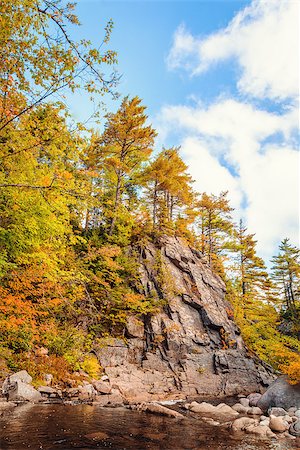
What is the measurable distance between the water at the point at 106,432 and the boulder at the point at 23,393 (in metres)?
0.68

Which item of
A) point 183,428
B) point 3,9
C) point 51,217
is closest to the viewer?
point 3,9

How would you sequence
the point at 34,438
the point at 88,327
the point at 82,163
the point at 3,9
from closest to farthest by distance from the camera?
the point at 3,9 < the point at 34,438 < the point at 88,327 < the point at 82,163

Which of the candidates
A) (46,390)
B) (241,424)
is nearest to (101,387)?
(46,390)

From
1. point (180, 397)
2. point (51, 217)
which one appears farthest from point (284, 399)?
point (51, 217)

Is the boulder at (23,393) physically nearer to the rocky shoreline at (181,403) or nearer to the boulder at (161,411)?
the rocky shoreline at (181,403)

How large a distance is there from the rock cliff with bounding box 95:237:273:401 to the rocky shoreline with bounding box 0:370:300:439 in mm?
1428

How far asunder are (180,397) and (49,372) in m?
6.64

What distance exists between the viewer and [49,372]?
454 inches

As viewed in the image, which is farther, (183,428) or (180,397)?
(180,397)

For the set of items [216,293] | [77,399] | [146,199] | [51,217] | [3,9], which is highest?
[146,199]

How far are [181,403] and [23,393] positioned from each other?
22.9 feet

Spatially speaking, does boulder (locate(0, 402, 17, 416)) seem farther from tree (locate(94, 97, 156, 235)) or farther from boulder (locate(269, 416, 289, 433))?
tree (locate(94, 97, 156, 235))

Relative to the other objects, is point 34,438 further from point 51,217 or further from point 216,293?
point 216,293

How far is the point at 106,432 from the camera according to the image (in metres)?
7.10
